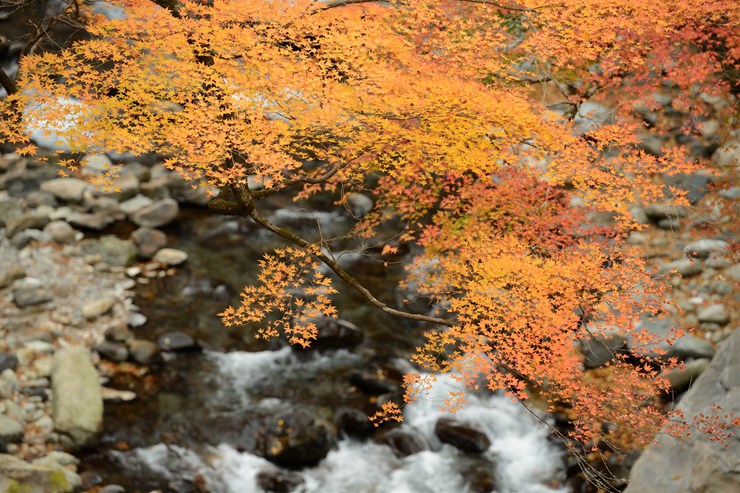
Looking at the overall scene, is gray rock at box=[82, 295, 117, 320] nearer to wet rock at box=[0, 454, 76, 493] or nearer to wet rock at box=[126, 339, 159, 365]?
wet rock at box=[126, 339, 159, 365]

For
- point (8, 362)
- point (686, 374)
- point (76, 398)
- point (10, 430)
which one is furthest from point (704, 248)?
point (8, 362)

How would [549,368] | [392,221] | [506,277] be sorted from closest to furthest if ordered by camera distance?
[549,368], [506,277], [392,221]

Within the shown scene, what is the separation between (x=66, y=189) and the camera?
13789 mm

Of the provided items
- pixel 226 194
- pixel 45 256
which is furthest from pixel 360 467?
pixel 45 256

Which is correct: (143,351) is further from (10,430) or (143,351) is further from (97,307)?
(10,430)

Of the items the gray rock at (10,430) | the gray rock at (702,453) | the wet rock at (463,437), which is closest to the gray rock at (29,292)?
the gray rock at (10,430)

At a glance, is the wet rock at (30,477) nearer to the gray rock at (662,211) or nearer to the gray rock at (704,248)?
the gray rock at (704,248)

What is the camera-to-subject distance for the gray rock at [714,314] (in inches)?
408

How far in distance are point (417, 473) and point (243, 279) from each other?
5.88 meters

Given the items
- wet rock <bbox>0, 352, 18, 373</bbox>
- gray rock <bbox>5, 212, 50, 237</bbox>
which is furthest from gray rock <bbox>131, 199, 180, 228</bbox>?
wet rock <bbox>0, 352, 18, 373</bbox>

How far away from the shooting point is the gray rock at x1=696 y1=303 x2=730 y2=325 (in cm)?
1037

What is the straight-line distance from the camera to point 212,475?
Result: 29.1 feet

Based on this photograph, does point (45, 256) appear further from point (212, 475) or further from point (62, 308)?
point (212, 475)

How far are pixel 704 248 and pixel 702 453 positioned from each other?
17.0ft
